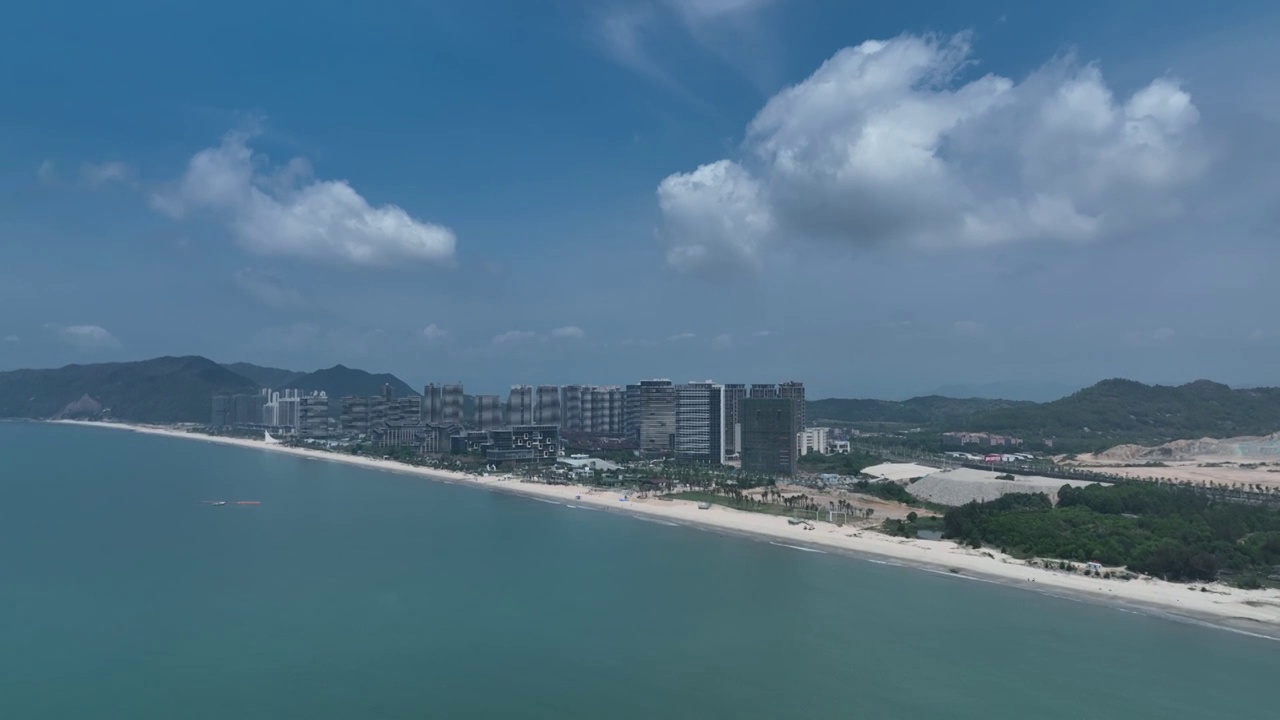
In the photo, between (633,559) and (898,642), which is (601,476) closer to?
(633,559)

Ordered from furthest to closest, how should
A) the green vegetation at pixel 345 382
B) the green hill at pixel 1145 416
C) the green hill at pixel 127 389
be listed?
the green vegetation at pixel 345 382 < the green hill at pixel 127 389 < the green hill at pixel 1145 416

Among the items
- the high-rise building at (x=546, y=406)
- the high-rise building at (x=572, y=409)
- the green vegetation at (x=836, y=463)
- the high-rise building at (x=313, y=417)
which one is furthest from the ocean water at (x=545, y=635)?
the high-rise building at (x=313, y=417)

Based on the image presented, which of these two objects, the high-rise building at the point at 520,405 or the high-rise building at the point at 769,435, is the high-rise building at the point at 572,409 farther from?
the high-rise building at the point at 769,435

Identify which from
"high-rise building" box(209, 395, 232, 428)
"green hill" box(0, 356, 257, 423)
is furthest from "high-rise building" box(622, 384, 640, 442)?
"green hill" box(0, 356, 257, 423)

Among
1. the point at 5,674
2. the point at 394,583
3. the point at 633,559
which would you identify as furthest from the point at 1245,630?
the point at 5,674

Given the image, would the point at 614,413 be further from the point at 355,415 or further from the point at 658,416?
the point at 355,415

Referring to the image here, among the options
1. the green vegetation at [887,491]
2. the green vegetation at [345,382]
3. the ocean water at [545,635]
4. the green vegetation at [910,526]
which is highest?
the green vegetation at [345,382]

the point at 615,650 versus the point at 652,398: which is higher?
the point at 652,398
